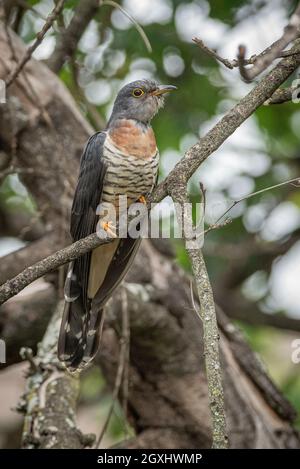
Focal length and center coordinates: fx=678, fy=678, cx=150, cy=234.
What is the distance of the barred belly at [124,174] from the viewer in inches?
126

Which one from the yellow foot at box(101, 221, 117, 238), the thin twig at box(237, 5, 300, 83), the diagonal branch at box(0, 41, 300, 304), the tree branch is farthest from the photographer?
the tree branch

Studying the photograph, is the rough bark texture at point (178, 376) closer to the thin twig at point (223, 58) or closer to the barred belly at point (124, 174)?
the barred belly at point (124, 174)

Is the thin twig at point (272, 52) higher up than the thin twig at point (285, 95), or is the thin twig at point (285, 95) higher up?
the thin twig at point (285, 95)

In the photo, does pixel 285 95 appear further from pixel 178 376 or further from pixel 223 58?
pixel 178 376

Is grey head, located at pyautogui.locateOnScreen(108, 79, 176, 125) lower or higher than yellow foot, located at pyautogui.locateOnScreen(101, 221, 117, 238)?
higher

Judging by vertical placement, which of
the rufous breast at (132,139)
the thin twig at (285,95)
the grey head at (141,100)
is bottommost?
the thin twig at (285,95)

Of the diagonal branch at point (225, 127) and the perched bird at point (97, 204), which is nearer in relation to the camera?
the diagonal branch at point (225, 127)

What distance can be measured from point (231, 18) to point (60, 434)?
2.74 m

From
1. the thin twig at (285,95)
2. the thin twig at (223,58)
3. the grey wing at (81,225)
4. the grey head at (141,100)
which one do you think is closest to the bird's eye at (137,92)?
the grey head at (141,100)

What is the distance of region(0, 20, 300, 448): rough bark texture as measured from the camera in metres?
3.88

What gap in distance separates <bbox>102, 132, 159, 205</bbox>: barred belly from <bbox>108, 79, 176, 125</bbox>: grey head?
32cm

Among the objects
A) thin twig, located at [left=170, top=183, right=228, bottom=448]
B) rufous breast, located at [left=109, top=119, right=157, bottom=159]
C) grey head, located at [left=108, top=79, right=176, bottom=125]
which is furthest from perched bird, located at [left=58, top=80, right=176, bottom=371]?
thin twig, located at [left=170, top=183, right=228, bottom=448]

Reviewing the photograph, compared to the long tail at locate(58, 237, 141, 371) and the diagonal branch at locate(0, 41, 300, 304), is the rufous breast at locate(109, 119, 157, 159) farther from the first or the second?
the diagonal branch at locate(0, 41, 300, 304)

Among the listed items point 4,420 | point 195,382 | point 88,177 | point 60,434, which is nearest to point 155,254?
point 195,382
